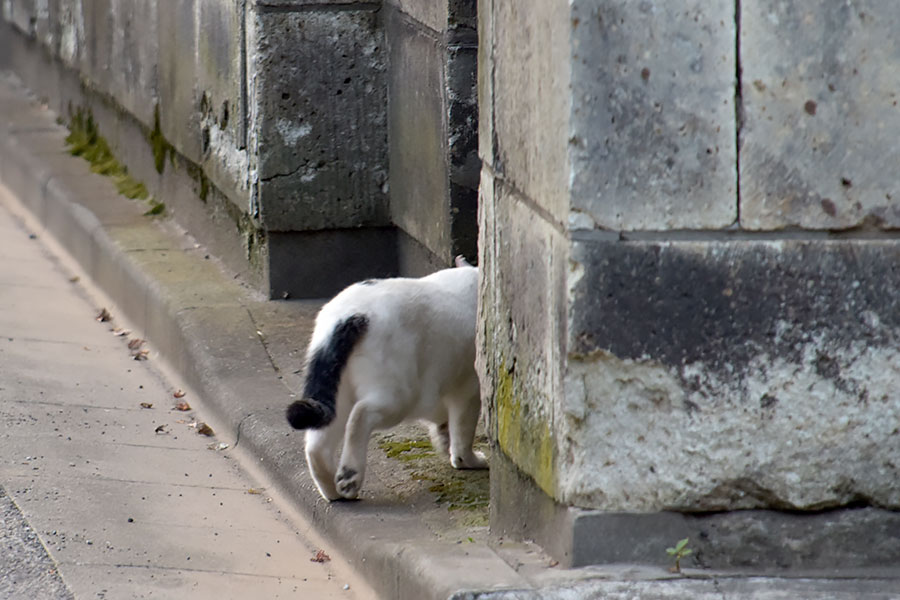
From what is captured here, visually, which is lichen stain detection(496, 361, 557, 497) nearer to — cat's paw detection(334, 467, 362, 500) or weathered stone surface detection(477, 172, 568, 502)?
weathered stone surface detection(477, 172, 568, 502)

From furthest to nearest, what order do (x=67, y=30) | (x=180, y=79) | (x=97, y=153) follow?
(x=67, y=30)
(x=97, y=153)
(x=180, y=79)

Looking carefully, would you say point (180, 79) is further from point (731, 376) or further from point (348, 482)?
point (731, 376)

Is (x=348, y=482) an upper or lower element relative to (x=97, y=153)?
lower

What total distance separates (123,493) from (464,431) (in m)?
0.96

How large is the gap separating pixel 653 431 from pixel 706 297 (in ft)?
0.90

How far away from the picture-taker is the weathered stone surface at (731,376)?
271 centimetres

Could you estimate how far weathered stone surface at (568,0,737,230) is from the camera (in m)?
2.62

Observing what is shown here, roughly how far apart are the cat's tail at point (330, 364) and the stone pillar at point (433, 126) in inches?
48.1

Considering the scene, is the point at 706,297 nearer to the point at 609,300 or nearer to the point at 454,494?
the point at 609,300

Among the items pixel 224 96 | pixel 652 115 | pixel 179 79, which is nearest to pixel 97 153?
pixel 179 79

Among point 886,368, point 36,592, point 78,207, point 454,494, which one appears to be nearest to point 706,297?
point 886,368

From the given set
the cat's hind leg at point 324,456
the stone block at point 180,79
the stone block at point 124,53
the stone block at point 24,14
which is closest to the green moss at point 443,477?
the cat's hind leg at point 324,456

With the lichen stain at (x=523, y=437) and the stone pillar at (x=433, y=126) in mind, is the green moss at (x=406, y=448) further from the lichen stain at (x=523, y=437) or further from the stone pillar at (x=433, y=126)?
the lichen stain at (x=523, y=437)

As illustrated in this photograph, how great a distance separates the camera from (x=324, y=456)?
379cm
